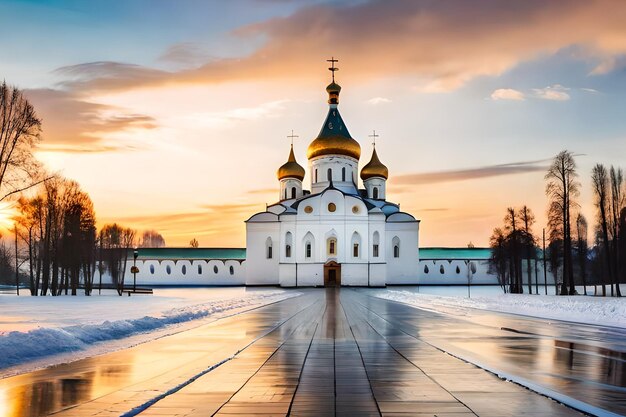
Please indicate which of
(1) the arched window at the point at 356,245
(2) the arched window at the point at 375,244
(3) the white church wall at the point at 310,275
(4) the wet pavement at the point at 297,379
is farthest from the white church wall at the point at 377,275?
(4) the wet pavement at the point at 297,379

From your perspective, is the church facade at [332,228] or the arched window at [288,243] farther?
the arched window at [288,243]

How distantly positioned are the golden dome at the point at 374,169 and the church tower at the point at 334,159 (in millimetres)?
4516

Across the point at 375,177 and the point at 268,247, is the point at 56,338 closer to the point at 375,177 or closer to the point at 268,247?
the point at 268,247

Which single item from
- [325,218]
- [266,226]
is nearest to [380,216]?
[325,218]

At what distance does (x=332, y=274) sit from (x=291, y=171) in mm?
19337

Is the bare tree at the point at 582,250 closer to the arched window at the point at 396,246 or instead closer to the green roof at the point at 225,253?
the green roof at the point at 225,253

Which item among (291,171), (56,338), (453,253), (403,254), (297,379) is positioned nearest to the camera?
(297,379)

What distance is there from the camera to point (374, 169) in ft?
289

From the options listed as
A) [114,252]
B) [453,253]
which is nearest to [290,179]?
[114,252]

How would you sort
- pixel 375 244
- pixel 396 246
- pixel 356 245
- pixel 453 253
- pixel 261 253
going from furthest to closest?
pixel 453 253 → pixel 396 246 → pixel 261 253 → pixel 375 244 → pixel 356 245

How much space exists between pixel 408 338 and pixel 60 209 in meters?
46.3

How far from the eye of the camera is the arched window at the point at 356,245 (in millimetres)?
74938

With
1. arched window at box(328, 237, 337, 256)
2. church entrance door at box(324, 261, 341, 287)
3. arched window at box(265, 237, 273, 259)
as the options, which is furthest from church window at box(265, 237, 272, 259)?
church entrance door at box(324, 261, 341, 287)

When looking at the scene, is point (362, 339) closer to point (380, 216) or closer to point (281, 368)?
point (281, 368)
